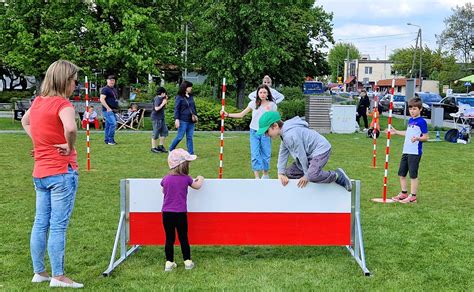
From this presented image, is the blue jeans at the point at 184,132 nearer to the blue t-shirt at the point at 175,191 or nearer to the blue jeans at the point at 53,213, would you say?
the blue t-shirt at the point at 175,191

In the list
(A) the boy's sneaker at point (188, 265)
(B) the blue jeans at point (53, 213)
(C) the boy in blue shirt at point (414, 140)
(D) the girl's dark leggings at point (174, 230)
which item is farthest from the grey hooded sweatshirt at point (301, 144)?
(C) the boy in blue shirt at point (414, 140)

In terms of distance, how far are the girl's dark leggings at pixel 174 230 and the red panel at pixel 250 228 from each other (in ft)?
0.64

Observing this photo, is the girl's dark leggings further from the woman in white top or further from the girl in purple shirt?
the woman in white top

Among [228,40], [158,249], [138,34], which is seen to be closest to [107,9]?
[138,34]

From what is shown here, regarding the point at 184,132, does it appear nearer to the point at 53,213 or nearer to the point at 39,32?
the point at 53,213

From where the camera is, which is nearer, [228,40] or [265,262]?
[265,262]

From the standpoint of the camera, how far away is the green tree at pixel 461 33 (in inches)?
3118

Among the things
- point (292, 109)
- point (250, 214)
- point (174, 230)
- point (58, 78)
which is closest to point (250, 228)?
point (250, 214)

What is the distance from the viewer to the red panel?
520 cm

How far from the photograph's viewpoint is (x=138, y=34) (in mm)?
25984

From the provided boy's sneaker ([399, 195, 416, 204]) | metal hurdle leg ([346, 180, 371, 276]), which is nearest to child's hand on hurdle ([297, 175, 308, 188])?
metal hurdle leg ([346, 180, 371, 276])

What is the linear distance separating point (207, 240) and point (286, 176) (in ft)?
3.28

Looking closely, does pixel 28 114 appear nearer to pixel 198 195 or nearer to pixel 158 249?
pixel 198 195

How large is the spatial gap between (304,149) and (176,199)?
1.34 metres
